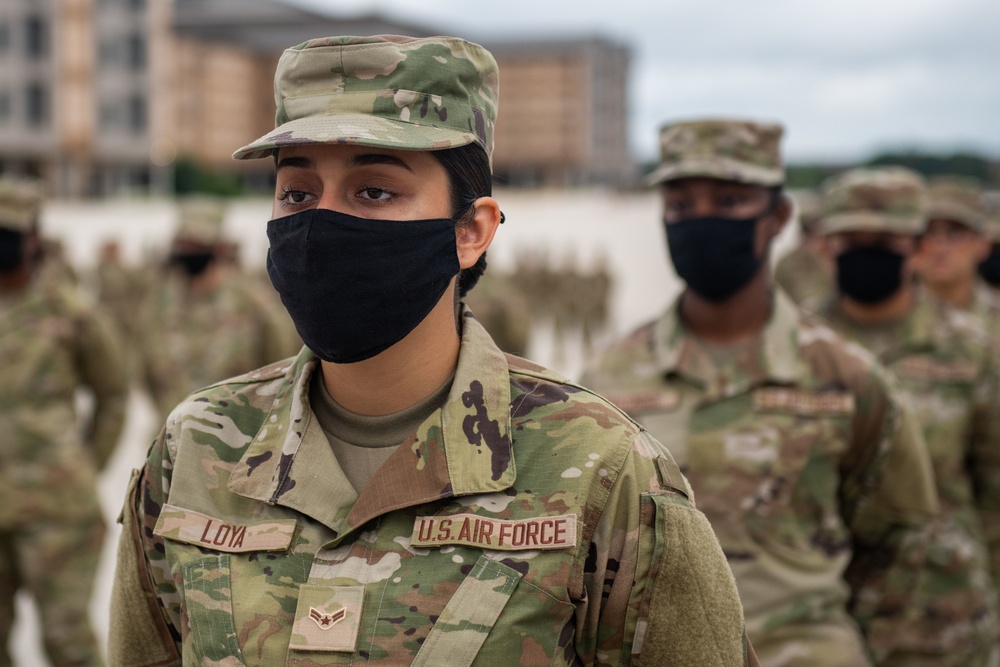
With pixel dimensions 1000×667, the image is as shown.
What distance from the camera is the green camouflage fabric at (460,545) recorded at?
5.76ft

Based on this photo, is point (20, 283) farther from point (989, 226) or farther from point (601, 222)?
point (601, 222)

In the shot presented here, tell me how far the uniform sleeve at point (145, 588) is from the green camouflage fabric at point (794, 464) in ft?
5.06

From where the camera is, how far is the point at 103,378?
531cm

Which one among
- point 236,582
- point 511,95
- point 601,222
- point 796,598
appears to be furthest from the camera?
point 511,95

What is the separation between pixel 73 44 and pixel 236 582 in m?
48.9

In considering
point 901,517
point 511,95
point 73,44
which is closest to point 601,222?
point 73,44

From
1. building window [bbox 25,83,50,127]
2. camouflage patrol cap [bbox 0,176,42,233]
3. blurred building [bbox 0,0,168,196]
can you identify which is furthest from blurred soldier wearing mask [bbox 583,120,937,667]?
building window [bbox 25,83,50,127]

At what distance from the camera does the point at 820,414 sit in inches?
129

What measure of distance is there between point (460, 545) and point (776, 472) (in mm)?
1627

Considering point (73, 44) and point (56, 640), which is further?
point (73, 44)

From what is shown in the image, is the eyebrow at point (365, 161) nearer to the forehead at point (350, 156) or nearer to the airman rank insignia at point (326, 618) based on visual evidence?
the forehead at point (350, 156)

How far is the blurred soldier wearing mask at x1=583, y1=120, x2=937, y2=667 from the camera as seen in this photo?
10.3 ft

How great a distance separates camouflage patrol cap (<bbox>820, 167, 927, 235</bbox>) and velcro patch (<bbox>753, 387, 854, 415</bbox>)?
1.38 metres

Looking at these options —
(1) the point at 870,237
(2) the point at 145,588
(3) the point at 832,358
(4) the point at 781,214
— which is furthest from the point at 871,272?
(2) the point at 145,588
